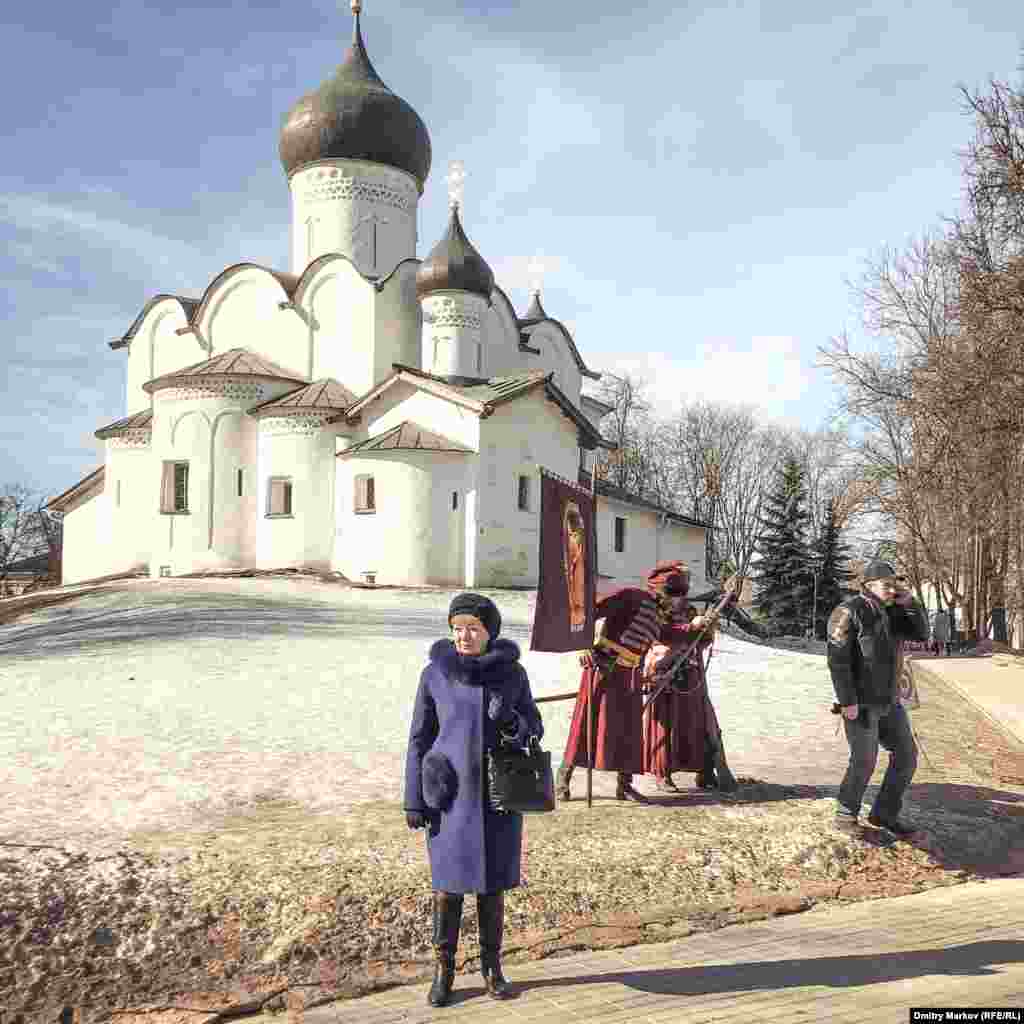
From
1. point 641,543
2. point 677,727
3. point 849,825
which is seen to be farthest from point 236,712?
point 641,543

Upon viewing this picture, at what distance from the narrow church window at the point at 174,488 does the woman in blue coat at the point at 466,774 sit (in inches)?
1032

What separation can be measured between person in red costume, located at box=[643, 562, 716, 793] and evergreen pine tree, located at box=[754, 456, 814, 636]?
122 ft

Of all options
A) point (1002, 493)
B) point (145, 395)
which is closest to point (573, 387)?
point (145, 395)

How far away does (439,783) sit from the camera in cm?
410

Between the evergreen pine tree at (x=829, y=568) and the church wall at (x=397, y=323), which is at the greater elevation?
the church wall at (x=397, y=323)

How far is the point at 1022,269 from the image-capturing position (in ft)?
51.4

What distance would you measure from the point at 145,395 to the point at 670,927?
103 ft

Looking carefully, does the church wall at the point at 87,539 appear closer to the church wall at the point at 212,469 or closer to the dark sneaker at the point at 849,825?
the church wall at the point at 212,469

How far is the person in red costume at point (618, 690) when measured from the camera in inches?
267

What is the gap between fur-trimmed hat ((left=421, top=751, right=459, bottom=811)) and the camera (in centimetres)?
409

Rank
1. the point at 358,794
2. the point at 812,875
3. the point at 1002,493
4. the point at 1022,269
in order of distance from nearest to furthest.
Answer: the point at 812,875, the point at 358,794, the point at 1022,269, the point at 1002,493

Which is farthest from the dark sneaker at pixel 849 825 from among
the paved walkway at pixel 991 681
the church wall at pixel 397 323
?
the church wall at pixel 397 323

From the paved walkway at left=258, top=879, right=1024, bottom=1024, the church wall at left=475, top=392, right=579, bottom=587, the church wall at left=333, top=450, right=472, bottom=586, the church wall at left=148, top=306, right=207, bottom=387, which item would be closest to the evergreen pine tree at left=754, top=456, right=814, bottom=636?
the church wall at left=475, top=392, right=579, bottom=587

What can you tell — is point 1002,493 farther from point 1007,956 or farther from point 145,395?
point 145,395
